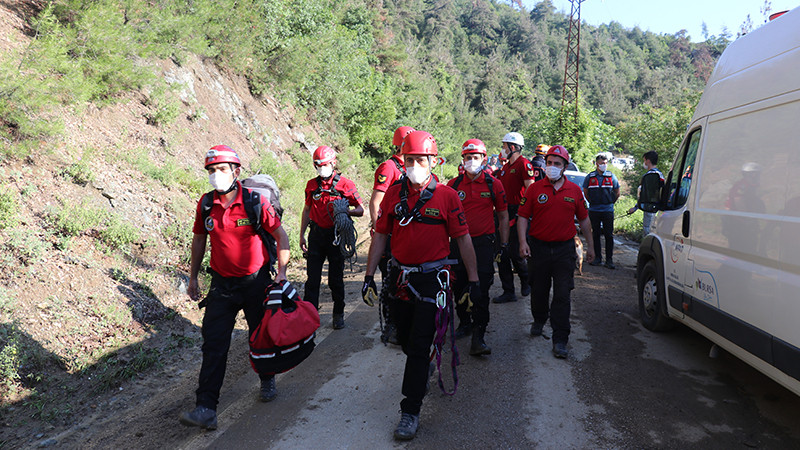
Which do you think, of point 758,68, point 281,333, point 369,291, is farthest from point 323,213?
point 758,68

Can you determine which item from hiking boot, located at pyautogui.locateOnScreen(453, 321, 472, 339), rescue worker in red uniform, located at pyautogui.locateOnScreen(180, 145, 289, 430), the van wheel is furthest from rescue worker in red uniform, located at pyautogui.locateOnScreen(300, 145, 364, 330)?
the van wheel

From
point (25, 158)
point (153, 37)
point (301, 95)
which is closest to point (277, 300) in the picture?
point (25, 158)

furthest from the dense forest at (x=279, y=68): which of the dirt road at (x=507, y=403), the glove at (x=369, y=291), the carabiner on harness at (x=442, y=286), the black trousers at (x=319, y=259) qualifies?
the carabiner on harness at (x=442, y=286)

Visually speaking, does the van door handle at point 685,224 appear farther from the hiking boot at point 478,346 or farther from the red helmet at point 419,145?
the red helmet at point 419,145

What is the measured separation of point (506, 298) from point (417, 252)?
13.3 ft

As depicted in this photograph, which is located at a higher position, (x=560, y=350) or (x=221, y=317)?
(x=221, y=317)

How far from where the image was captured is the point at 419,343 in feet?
12.6

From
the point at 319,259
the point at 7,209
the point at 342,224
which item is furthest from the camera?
the point at 319,259

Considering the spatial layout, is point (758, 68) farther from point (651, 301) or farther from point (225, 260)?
point (225, 260)

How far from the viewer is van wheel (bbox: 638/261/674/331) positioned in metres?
5.87

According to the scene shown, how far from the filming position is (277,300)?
402cm

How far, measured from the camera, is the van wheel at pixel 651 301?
5.87 metres

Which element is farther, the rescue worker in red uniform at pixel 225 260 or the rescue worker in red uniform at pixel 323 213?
the rescue worker in red uniform at pixel 323 213

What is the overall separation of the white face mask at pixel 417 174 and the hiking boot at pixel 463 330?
2.67m
